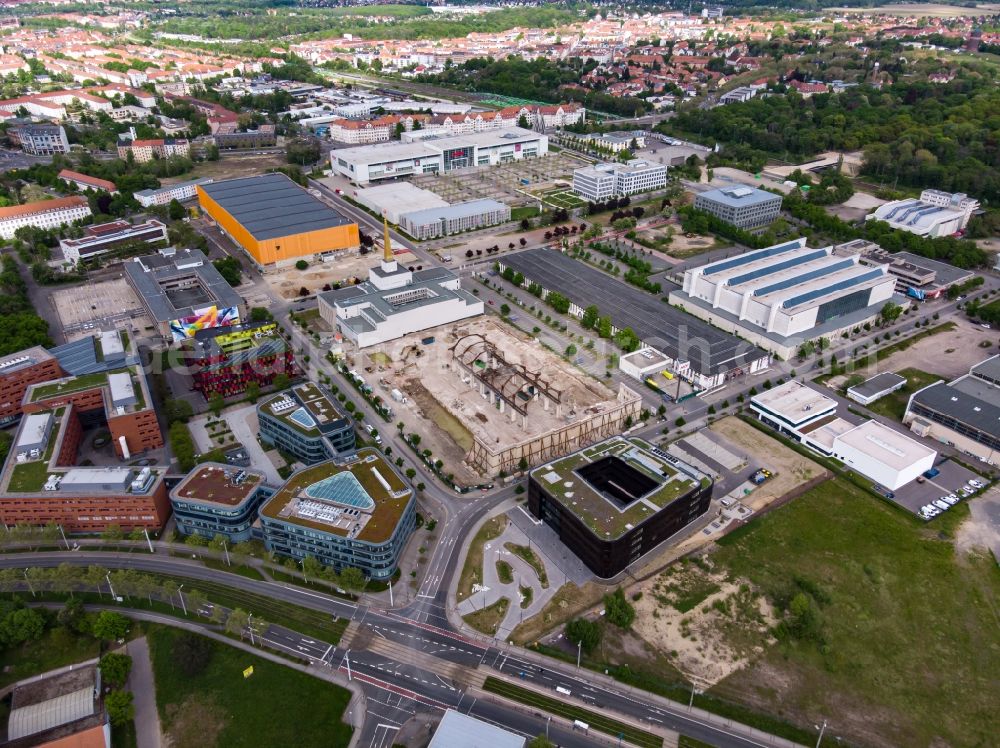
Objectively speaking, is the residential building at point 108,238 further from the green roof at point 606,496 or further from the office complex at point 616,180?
the green roof at point 606,496

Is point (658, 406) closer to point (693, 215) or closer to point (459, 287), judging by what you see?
point (459, 287)

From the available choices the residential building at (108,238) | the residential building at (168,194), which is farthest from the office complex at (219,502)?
the residential building at (168,194)

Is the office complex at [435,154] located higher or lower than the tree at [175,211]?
higher

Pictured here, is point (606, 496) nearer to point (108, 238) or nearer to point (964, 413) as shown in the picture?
point (964, 413)

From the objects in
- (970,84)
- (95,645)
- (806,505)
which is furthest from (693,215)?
(970,84)

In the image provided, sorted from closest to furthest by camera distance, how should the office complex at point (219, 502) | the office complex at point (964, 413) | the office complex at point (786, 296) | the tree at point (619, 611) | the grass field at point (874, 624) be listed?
the grass field at point (874, 624) → the tree at point (619, 611) → the office complex at point (219, 502) → the office complex at point (964, 413) → the office complex at point (786, 296)

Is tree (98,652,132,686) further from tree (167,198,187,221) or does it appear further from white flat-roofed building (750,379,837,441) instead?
tree (167,198,187,221)

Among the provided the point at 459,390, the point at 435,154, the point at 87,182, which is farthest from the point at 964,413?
the point at 87,182
